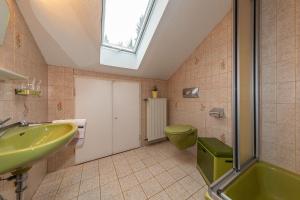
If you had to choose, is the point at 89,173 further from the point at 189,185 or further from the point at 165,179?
the point at 189,185

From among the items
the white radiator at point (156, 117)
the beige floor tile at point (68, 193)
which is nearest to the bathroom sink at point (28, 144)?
the beige floor tile at point (68, 193)

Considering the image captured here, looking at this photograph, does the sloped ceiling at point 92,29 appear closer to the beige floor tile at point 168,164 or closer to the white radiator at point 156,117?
the white radiator at point 156,117

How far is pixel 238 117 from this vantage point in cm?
106

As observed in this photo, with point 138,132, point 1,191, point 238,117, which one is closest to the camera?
point 1,191

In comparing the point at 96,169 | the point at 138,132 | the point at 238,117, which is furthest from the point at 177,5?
the point at 96,169

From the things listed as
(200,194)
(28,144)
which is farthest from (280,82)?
(28,144)

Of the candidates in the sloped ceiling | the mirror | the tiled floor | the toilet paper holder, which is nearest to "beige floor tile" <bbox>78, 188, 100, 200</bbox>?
the tiled floor

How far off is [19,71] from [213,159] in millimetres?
2157

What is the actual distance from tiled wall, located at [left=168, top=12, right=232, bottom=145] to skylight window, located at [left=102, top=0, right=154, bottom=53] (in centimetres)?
108

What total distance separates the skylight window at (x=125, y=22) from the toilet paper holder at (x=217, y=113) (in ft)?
5.52

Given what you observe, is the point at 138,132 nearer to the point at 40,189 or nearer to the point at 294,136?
the point at 40,189

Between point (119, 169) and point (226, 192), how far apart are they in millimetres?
1447

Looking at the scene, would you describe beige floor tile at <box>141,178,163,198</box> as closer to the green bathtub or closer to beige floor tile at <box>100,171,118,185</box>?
beige floor tile at <box>100,171,118,185</box>

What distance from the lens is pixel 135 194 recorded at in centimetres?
142
